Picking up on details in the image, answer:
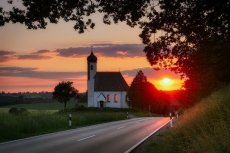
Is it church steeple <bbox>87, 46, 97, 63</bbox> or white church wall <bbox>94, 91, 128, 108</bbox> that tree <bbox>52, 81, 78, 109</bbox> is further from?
white church wall <bbox>94, 91, 128, 108</bbox>

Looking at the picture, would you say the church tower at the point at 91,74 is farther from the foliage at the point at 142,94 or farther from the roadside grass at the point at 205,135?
the roadside grass at the point at 205,135

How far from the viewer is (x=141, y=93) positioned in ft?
272

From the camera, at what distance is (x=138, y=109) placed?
282 ft

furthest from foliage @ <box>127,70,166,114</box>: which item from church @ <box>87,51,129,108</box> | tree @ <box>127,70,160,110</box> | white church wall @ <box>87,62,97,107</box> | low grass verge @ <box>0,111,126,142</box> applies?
low grass verge @ <box>0,111,126,142</box>

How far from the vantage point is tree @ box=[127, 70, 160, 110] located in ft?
274

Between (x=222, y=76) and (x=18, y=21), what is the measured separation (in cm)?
1952

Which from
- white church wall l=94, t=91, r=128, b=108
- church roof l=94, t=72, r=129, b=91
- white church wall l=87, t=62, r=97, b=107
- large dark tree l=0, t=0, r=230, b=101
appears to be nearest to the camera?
large dark tree l=0, t=0, r=230, b=101

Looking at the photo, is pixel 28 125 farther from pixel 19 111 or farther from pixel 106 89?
pixel 106 89

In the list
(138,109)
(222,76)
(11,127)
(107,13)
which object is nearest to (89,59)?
(138,109)

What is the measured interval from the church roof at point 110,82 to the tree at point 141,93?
28.2ft

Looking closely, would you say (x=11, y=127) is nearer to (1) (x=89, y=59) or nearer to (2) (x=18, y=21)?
(2) (x=18, y=21)

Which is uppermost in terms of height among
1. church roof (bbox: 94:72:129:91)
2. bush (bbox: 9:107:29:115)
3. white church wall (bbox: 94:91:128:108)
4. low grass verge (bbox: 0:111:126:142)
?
church roof (bbox: 94:72:129:91)

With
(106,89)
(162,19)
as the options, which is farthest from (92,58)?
(162,19)

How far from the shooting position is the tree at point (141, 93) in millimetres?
83375
